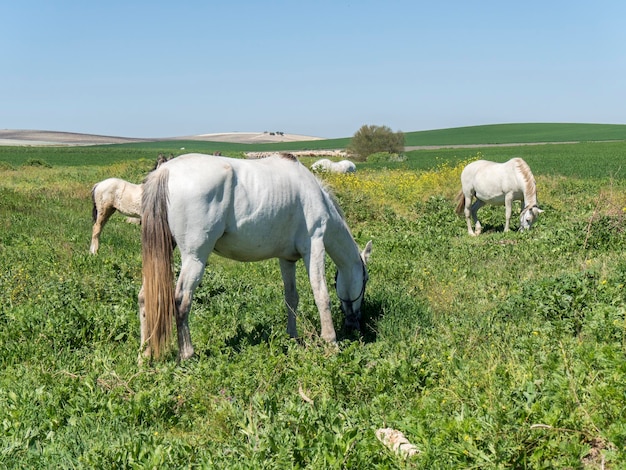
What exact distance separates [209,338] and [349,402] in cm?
251

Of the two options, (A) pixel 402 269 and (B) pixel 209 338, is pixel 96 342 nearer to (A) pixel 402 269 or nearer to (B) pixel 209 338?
(B) pixel 209 338

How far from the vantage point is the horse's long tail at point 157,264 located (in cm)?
634

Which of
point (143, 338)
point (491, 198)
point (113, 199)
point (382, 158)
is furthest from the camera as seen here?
point (382, 158)

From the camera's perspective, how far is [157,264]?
21.0 feet

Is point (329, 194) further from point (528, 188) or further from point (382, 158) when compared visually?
point (382, 158)

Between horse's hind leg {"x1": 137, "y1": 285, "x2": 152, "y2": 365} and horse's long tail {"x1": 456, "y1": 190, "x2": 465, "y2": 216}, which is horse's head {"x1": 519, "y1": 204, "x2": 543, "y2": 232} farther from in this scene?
horse's hind leg {"x1": 137, "y1": 285, "x2": 152, "y2": 365}

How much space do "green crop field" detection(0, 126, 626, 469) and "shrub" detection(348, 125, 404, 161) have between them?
47922 millimetres

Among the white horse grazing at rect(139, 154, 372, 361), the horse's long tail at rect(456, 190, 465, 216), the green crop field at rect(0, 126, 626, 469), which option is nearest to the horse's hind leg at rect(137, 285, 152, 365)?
the white horse grazing at rect(139, 154, 372, 361)

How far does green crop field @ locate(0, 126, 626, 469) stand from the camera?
382 centimetres

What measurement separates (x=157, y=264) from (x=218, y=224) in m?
0.67

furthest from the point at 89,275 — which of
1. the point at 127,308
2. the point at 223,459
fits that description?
the point at 223,459

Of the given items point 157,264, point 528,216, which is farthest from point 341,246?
point 528,216

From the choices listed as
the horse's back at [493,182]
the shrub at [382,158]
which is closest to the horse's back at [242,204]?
the horse's back at [493,182]

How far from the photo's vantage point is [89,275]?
32.8ft
